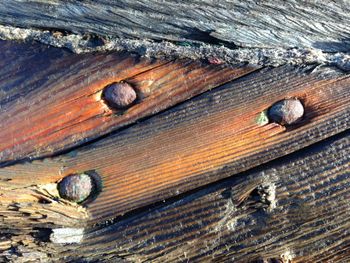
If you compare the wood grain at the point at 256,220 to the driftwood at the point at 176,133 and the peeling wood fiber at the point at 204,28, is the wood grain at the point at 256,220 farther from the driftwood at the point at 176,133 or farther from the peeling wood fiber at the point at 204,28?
the peeling wood fiber at the point at 204,28

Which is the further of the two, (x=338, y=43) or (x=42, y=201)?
(x=338, y=43)

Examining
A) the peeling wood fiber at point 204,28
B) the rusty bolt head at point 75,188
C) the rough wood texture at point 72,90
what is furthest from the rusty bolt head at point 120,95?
the rusty bolt head at point 75,188

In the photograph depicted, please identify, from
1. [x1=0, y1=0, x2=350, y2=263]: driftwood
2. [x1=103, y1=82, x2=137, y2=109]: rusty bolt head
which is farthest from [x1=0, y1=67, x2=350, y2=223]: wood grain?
[x1=103, y1=82, x2=137, y2=109]: rusty bolt head

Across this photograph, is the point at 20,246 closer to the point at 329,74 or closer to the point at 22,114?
the point at 22,114

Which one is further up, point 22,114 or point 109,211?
point 22,114

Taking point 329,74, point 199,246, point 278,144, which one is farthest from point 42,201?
point 329,74
